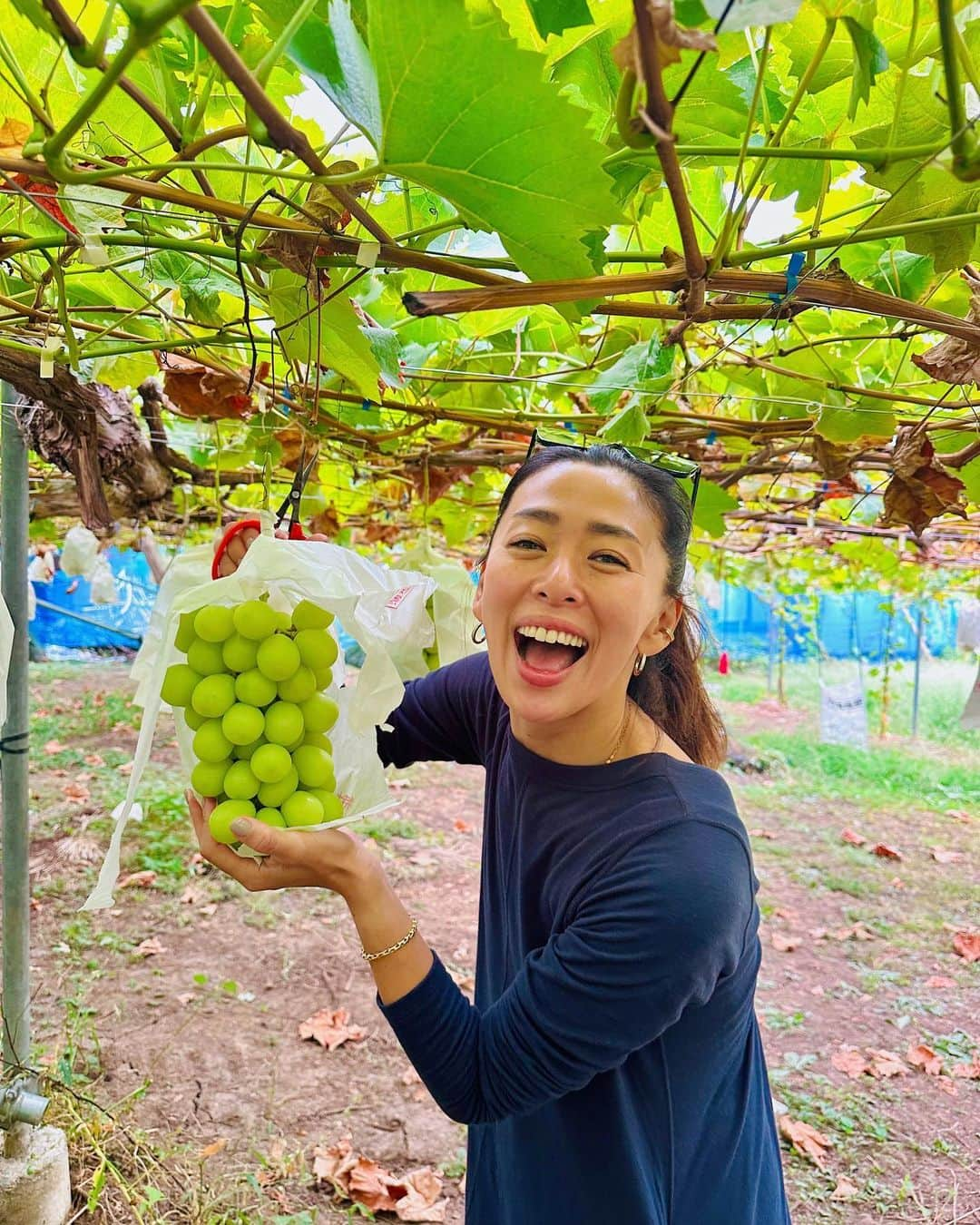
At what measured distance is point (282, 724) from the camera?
121 centimetres

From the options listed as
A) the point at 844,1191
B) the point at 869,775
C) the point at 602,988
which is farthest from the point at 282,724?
the point at 869,775

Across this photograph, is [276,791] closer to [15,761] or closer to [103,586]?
[15,761]

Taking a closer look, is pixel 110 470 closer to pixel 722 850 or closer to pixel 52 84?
pixel 52 84

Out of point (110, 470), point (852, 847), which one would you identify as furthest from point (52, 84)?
point (852, 847)

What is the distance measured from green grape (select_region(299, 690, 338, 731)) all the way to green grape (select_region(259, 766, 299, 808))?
8 cm

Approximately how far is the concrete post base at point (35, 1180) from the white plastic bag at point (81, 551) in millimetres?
2563

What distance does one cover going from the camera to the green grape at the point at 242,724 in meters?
1.19

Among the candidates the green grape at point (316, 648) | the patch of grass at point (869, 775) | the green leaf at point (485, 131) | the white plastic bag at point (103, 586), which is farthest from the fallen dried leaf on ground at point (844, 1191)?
the white plastic bag at point (103, 586)

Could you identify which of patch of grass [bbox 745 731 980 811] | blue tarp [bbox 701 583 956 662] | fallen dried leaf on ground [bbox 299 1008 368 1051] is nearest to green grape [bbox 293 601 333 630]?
fallen dried leaf on ground [bbox 299 1008 368 1051]

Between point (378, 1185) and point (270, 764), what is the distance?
8.32 feet

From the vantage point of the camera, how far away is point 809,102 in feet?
3.87

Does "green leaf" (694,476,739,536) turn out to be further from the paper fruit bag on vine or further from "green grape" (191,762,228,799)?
"green grape" (191,762,228,799)

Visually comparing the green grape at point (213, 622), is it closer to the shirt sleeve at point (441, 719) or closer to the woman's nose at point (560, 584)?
the woman's nose at point (560, 584)

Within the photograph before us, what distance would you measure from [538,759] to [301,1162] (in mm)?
2445
